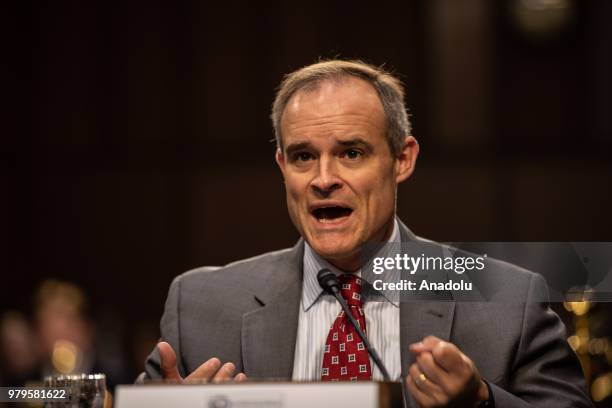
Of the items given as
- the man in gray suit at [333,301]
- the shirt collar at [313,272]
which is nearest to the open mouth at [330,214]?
the man in gray suit at [333,301]

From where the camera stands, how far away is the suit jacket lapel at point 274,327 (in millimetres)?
2447

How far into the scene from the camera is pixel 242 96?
22.1ft

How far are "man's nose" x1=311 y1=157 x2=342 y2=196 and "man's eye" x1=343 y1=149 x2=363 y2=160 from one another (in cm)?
6

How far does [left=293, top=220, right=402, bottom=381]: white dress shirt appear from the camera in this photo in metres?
2.41

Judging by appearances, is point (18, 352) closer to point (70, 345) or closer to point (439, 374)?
point (70, 345)

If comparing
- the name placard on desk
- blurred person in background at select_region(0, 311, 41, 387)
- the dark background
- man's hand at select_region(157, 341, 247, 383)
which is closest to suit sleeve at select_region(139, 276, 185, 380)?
man's hand at select_region(157, 341, 247, 383)

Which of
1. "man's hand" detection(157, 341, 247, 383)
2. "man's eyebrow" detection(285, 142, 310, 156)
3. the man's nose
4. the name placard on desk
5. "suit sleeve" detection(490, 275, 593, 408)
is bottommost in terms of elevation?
"suit sleeve" detection(490, 275, 593, 408)

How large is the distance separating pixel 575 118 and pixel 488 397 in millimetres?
4831

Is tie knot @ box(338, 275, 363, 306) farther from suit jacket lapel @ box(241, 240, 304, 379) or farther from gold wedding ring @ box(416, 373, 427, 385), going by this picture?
gold wedding ring @ box(416, 373, 427, 385)

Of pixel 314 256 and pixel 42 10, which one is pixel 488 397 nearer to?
pixel 314 256

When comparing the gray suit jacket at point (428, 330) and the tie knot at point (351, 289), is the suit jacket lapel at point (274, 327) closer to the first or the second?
the gray suit jacket at point (428, 330)

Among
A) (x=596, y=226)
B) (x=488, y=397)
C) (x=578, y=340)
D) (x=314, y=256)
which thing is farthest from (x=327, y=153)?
(x=596, y=226)

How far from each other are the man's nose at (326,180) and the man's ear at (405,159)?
0.29 m

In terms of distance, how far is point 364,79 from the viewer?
2619 mm
